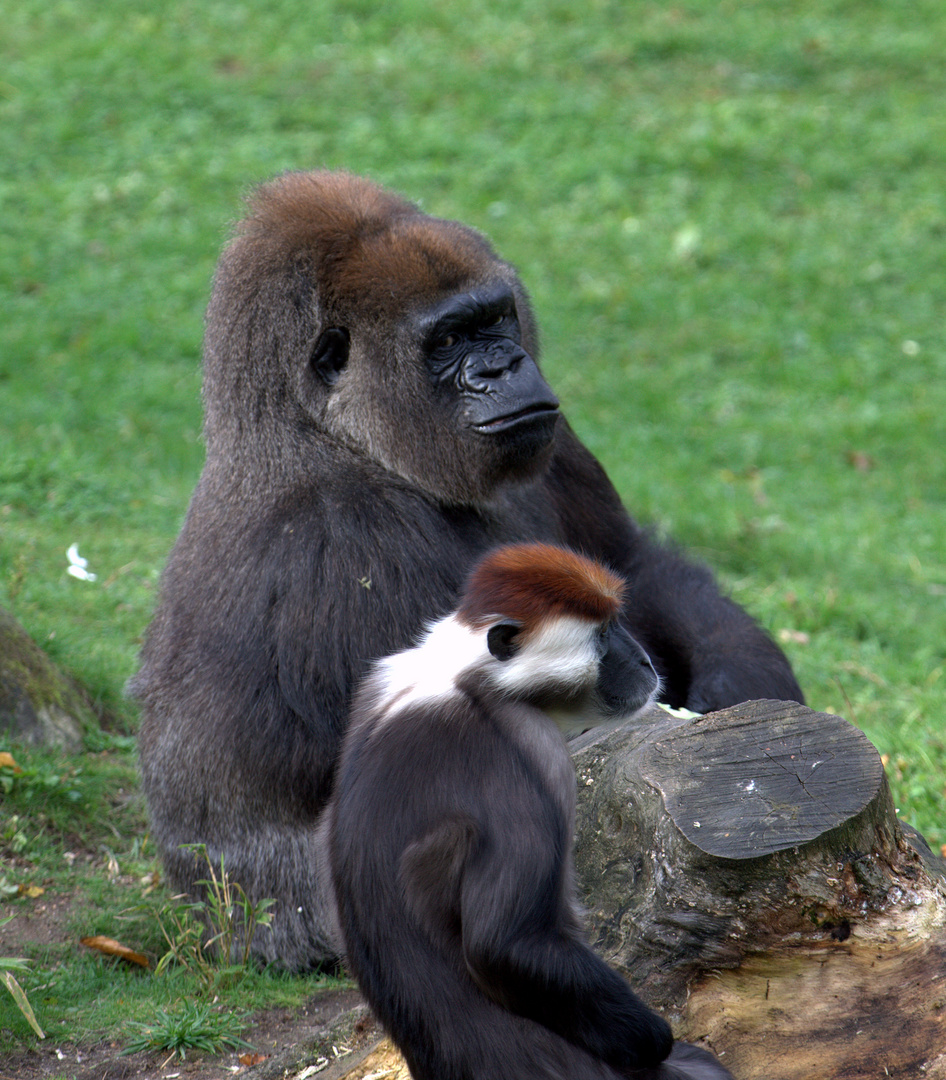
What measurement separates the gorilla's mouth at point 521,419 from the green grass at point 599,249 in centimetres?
240

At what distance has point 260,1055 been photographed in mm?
3715

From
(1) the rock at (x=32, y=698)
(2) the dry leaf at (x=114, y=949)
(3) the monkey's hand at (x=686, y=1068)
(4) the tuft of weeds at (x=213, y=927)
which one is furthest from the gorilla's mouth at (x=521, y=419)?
(1) the rock at (x=32, y=698)

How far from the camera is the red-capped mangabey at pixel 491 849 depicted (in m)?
2.56

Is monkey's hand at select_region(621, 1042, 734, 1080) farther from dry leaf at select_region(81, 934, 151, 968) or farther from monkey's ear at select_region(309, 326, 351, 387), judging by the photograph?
monkey's ear at select_region(309, 326, 351, 387)

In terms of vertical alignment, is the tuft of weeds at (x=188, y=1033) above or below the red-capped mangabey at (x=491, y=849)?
below

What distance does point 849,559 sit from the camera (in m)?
8.27

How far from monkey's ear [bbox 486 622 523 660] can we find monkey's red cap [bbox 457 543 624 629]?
0.08ft

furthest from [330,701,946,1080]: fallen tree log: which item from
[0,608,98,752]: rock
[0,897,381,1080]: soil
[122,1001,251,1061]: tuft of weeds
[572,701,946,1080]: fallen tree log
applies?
[0,608,98,752]: rock

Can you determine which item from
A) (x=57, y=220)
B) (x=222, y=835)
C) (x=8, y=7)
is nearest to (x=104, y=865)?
(x=222, y=835)

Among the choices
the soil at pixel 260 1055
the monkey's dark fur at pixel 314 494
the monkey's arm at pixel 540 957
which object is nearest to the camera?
the monkey's arm at pixel 540 957

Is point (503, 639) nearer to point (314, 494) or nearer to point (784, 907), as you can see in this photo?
point (784, 907)

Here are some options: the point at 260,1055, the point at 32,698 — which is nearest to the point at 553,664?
the point at 260,1055

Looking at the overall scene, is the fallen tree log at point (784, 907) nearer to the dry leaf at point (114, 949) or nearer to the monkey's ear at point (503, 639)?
the monkey's ear at point (503, 639)

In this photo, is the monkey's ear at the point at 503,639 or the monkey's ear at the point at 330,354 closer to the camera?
the monkey's ear at the point at 503,639
